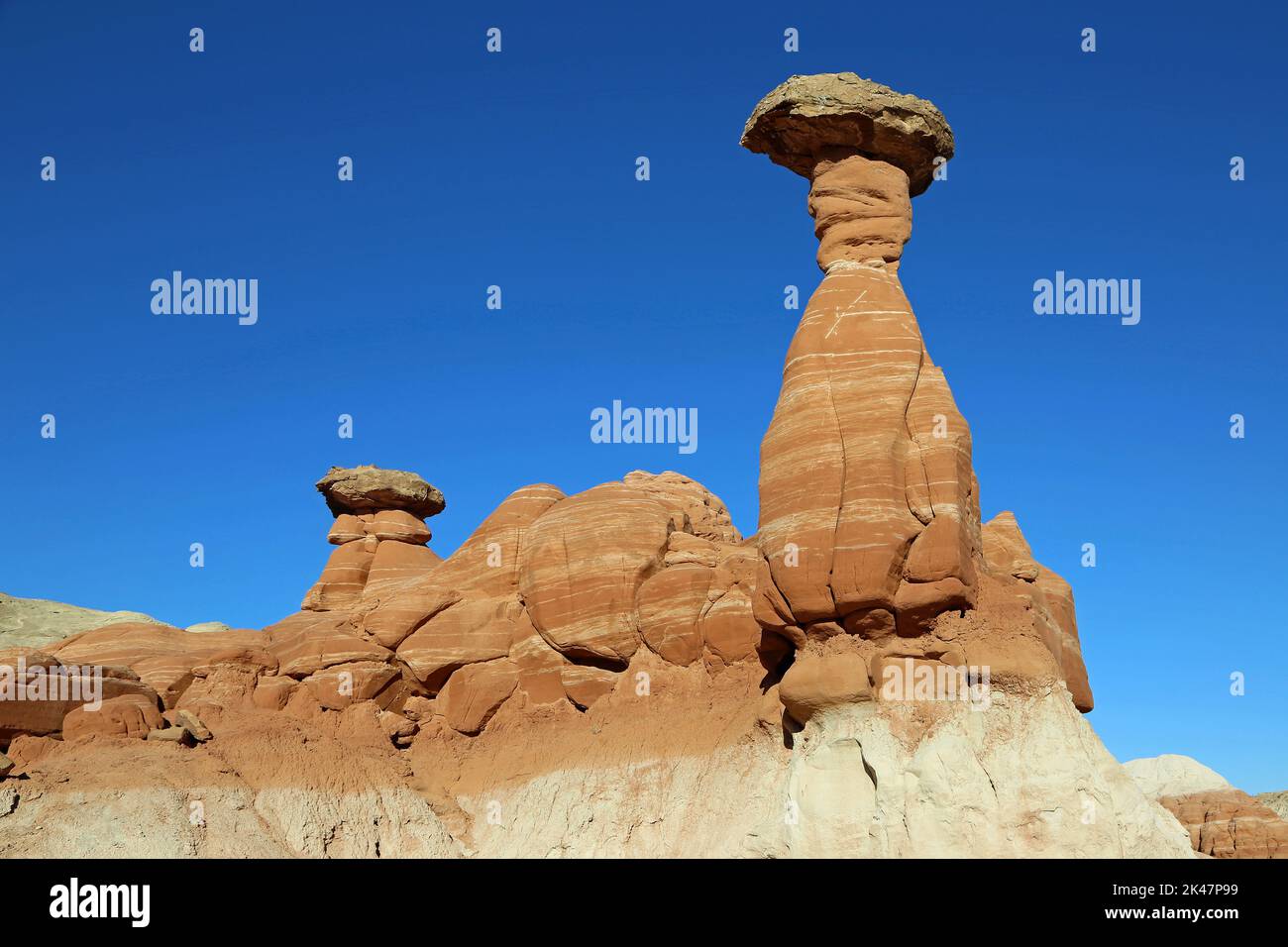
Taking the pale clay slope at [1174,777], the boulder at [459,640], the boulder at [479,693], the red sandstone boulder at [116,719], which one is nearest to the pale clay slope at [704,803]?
the red sandstone boulder at [116,719]

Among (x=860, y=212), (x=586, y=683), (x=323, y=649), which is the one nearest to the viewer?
(x=860, y=212)

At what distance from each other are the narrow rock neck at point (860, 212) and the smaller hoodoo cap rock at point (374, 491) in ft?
70.9

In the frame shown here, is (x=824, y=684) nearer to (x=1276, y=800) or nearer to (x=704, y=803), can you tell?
(x=704, y=803)

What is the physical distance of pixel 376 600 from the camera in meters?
46.1

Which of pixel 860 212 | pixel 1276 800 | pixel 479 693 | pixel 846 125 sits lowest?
pixel 1276 800

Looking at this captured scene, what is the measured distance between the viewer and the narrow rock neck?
35.5 meters

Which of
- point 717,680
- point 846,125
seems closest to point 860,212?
point 846,125

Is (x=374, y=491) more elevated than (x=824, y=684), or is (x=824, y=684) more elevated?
(x=374, y=491)

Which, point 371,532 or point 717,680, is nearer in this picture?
point 717,680

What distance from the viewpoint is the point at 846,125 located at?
35.2m

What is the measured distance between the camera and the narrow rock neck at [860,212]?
116 feet

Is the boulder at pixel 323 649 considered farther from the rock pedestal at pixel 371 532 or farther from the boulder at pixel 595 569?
the boulder at pixel 595 569

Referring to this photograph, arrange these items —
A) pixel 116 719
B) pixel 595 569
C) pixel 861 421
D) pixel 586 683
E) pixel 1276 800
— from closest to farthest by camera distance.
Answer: pixel 861 421 < pixel 116 719 < pixel 586 683 < pixel 595 569 < pixel 1276 800

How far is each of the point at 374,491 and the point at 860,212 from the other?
23385mm
